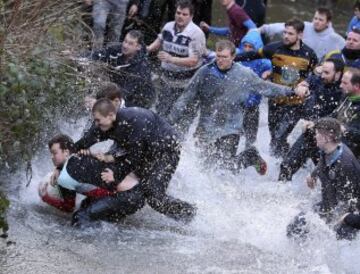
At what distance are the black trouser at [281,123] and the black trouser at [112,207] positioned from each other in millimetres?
2591

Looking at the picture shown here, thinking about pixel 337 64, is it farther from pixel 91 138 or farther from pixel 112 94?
pixel 91 138

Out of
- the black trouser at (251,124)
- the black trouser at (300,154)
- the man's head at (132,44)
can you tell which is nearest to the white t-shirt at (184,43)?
the man's head at (132,44)

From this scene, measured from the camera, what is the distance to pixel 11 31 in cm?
747

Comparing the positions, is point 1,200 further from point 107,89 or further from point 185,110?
point 185,110

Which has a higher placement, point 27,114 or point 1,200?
point 27,114

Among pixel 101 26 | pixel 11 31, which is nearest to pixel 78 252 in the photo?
pixel 11 31

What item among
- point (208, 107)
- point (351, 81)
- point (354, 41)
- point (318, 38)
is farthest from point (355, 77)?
point (318, 38)

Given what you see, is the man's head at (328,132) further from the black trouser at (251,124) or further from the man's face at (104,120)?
the black trouser at (251,124)

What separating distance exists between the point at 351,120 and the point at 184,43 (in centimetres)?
240

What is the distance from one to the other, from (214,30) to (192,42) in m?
1.16

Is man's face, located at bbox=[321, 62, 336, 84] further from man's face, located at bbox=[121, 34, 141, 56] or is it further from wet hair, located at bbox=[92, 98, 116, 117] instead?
wet hair, located at bbox=[92, 98, 116, 117]

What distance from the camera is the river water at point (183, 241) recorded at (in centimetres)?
687

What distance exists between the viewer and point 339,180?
7.18 metres

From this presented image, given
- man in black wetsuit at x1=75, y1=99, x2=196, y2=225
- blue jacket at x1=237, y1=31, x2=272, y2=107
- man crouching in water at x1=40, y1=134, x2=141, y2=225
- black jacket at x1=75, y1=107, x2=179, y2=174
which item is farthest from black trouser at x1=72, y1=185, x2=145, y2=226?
blue jacket at x1=237, y1=31, x2=272, y2=107
